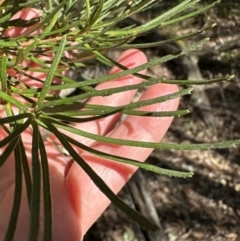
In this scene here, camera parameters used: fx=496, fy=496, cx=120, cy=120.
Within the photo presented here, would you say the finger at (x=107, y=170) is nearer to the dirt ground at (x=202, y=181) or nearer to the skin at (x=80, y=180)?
the skin at (x=80, y=180)

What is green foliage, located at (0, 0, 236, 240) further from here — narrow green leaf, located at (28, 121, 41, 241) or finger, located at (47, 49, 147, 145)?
finger, located at (47, 49, 147, 145)

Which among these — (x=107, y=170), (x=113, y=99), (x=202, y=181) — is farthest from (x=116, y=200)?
(x=202, y=181)

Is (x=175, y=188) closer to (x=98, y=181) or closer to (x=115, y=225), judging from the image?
(x=115, y=225)

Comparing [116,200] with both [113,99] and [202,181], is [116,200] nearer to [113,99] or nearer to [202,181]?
[113,99]

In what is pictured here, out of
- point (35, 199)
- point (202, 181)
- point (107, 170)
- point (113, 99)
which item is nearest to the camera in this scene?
point (35, 199)

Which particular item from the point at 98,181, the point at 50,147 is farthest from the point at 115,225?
the point at 98,181
